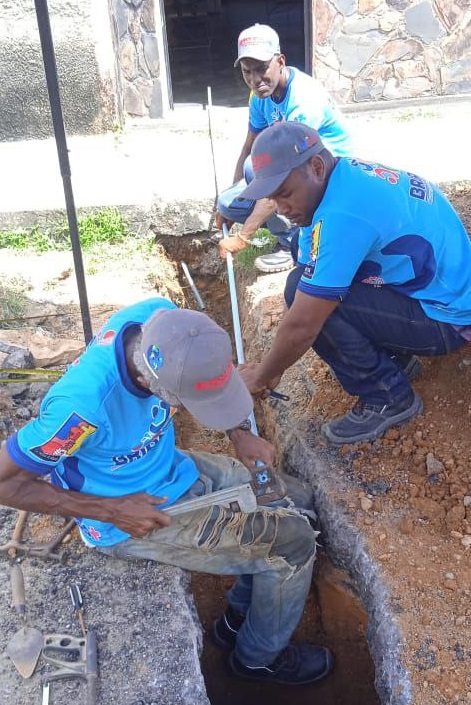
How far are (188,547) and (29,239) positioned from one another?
4215 millimetres

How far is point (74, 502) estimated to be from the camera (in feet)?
Answer: 7.66

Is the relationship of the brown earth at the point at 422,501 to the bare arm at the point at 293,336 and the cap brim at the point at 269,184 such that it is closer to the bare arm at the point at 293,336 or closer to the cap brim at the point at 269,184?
the bare arm at the point at 293,336

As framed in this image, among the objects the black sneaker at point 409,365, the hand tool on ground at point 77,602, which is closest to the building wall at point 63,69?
the black sneaker at point 409,365

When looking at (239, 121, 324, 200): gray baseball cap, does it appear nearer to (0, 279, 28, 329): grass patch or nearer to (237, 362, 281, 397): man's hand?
(237, 362, 281, 397): man's hand

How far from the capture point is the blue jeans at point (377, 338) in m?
3.07

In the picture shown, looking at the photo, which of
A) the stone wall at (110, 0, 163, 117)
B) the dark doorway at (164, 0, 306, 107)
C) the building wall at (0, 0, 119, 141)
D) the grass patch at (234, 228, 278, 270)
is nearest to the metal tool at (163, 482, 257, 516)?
the grass patch at (234, 228, 278, 270)

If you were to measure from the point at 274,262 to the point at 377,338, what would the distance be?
2.23 metres

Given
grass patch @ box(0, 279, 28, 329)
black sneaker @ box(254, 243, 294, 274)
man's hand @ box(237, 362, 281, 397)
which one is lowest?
grass patch @ box(0, 279, 28, 329)

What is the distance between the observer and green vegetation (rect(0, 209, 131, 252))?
6000 millimetres

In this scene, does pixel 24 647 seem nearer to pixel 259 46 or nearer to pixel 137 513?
pixel 137 513

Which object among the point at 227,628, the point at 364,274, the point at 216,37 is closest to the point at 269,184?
the point at 364,274

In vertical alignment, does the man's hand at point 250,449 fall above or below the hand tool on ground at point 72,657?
above

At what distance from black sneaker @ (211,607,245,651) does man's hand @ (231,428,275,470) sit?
0.92m

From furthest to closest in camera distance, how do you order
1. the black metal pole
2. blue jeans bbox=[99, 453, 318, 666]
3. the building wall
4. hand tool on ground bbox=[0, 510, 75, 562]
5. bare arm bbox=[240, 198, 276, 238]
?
the building wall, bare arm bbox=[240, 198, 276, 238], the black metal pole, hand tool on ground bbox=[0, 510, 75, 562], blue jeans bbox=[99, 453, 318, 666]
